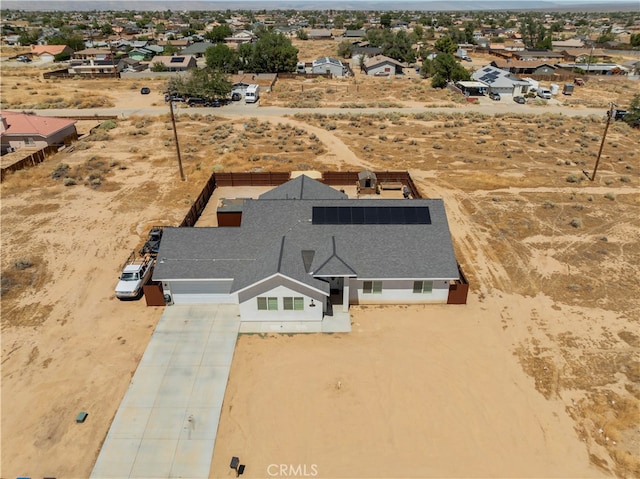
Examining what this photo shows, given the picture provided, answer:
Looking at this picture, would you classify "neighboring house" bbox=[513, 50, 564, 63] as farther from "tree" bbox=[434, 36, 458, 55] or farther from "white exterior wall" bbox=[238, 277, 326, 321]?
"white exterior wall" bbox=[238, 277, 326, 321]

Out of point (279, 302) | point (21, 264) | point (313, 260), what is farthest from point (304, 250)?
point (21, 264)

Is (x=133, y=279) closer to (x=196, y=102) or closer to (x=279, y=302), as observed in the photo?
(x=279, y=302)

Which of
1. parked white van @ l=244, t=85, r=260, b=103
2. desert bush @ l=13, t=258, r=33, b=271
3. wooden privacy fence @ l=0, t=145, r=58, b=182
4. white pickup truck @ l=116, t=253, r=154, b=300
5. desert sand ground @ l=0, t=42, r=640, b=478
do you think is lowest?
desert sand ground @ l=0, t=42, r=640, b=478

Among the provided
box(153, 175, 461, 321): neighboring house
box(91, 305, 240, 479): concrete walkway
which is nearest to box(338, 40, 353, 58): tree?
box(153, 175, 461, 321): neighboring house

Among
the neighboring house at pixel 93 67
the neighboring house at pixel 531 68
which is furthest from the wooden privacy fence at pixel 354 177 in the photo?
the neighboring house at pixel 93 67

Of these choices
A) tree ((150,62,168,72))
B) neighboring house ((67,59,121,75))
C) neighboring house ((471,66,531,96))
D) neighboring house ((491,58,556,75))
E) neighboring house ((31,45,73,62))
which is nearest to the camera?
neighboring house ((471,66,531,96))
